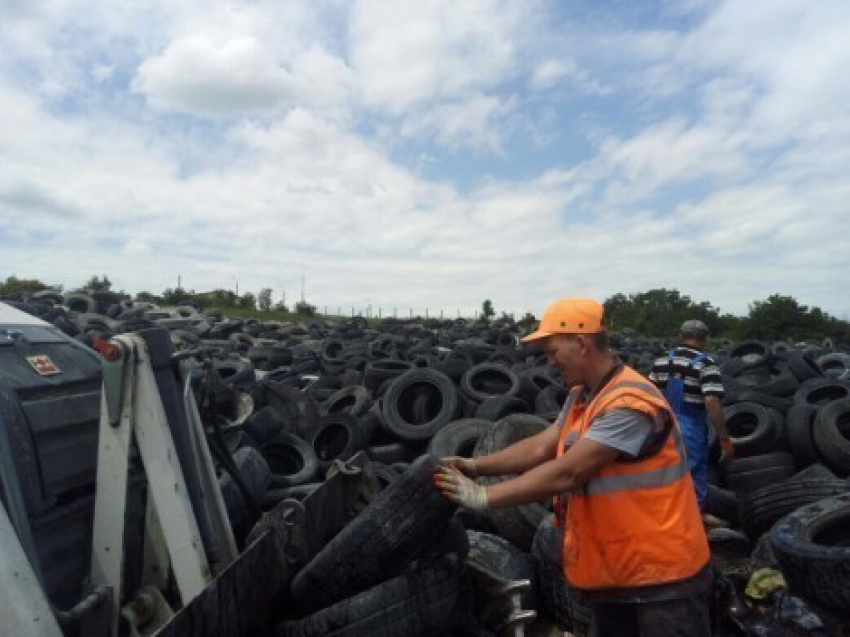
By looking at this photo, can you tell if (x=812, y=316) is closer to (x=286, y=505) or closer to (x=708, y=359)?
(x=708, y=359)

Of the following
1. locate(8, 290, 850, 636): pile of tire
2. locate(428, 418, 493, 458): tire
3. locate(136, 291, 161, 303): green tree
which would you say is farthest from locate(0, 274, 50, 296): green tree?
locate(428, 418, 493, 458): tire

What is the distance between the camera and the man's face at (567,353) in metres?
2.67

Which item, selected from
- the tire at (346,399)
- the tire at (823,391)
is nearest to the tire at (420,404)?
the tire at (346,399)

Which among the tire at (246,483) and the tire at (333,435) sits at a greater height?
the tire at (246,483)

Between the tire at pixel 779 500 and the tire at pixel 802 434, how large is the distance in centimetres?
Answer: 179

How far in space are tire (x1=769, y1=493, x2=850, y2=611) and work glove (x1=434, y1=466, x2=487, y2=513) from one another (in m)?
2.35

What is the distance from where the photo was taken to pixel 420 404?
8844mm

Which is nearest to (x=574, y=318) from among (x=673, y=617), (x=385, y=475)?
(x=673, y=617)

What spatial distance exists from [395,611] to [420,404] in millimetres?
5847

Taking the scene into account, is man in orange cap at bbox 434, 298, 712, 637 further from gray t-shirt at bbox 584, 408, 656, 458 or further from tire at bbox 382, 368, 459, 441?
tire at bbox 382, 368, 459, 441

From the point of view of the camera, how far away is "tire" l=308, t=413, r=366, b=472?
7781mm

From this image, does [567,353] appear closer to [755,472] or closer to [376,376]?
[755,472]

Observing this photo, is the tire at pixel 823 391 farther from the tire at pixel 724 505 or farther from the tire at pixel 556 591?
the tire at pixel 556 591

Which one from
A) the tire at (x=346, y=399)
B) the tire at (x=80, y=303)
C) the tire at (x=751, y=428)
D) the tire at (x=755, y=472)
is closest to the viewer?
the tire at (x=755, y=472)
